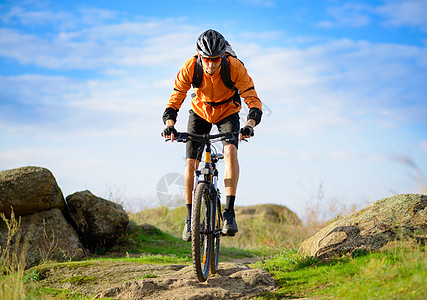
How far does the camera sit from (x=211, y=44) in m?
5.38

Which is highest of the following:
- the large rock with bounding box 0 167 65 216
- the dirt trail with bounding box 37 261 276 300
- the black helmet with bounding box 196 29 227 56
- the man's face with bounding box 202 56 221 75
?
the black helmet with bounding box 196 29 227 56

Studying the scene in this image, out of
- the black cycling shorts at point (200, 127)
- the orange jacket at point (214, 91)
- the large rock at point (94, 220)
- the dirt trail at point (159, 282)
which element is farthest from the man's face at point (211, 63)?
the large rock at point (94, 220)

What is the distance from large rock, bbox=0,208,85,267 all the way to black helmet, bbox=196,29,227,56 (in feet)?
18.2

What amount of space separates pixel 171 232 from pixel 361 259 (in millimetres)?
9137

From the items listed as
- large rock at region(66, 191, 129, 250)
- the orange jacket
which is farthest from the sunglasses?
large rock at region(66, 191, 129, 250)

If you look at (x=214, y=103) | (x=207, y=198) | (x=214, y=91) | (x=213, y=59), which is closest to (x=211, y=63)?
(x=213, y=59)

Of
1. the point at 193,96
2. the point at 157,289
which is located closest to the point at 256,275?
the point at 157,289

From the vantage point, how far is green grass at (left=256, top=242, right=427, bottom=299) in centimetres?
375

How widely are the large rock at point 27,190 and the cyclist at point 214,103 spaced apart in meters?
4.86

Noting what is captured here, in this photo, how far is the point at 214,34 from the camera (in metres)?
5.47

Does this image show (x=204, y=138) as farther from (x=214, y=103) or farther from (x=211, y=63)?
(x=211, y=63)

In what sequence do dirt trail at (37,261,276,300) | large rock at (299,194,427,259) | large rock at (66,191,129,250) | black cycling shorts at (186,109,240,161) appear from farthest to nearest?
large rock at (66,191,129,250), black cycling shorts at (186,109,240,161), large rock at (299,194,427,259), dirt trail at (37,261,276,300)

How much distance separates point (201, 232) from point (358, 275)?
72.2 inches

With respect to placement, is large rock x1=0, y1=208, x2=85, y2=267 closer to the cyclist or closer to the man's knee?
the cyclist
